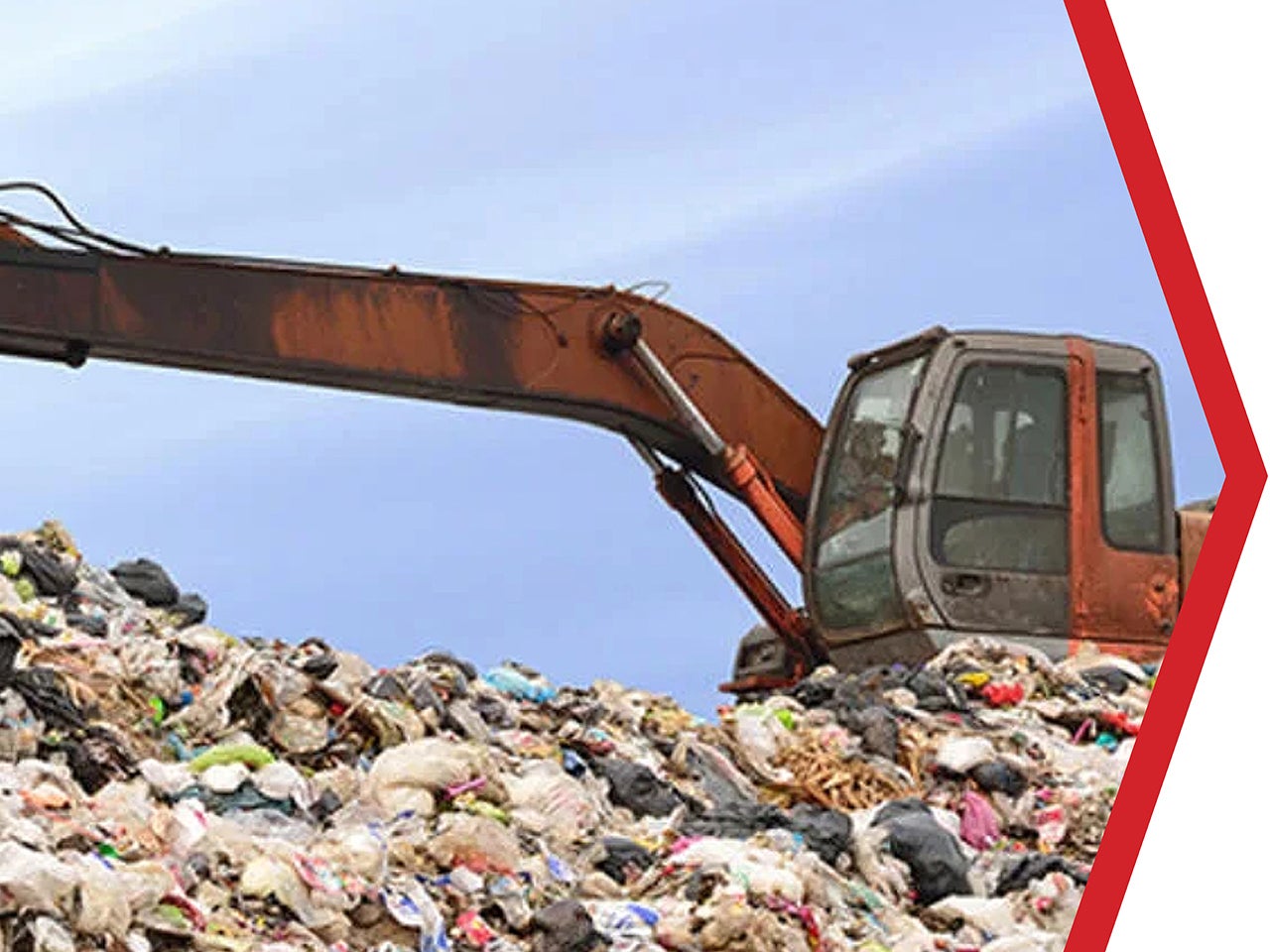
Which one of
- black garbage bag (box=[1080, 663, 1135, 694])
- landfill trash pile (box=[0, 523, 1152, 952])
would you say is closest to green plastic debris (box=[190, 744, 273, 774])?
landfill trash pile (box=[0, 523, 1152, 952])

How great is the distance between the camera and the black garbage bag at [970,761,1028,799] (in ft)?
34.0

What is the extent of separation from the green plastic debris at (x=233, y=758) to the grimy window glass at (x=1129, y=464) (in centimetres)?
521

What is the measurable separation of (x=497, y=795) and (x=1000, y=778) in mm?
2613

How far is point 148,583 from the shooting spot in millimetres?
12242

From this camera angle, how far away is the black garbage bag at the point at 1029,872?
29.7 feet

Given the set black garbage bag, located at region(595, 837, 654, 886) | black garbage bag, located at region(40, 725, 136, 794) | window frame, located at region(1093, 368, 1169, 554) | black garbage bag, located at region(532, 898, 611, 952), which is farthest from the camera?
window frame, located at region(1093, 368, 1169, 554)

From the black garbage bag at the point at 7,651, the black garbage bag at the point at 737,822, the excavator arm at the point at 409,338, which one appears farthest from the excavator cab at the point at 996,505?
the black garbage bag at the point at 7,651

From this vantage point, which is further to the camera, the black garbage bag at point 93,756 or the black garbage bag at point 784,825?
the black garbage bag at point 784,825

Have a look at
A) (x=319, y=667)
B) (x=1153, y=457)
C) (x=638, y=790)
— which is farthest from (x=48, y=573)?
(x=1153, y=457)

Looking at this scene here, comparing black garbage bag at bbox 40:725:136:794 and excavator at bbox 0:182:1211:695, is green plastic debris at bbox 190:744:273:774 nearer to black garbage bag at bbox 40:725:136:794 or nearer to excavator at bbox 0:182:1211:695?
black garbage bag at bbox 40:725:136:794

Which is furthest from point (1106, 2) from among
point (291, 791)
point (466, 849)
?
point (291, 791)

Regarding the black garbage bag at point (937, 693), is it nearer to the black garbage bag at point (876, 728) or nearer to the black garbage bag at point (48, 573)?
the black garbage bag at point (876, 728)

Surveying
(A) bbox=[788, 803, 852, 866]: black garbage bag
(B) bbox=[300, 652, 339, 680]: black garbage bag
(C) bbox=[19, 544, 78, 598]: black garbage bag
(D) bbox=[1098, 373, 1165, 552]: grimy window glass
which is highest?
(D) bbox=[1098, 373, 1165, 552]: grimy window glass

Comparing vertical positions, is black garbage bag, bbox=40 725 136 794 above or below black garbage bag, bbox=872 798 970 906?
above
